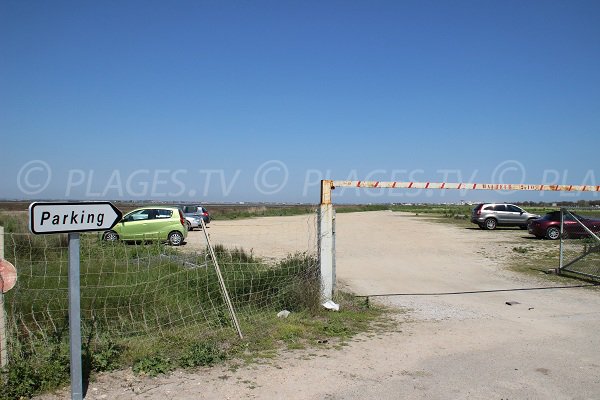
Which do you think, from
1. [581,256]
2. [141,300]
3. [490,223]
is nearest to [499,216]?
[490,223]

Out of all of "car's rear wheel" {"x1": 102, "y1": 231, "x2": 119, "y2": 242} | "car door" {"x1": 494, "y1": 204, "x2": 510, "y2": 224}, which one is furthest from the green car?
"car door" {"x1": 494, "y1": 204, "x2": 510, "y2": 224}

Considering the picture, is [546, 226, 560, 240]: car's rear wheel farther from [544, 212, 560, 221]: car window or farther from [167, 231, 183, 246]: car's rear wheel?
[167, 231, 183, 246]: car's rear wheel

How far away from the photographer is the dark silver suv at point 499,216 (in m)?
33.0

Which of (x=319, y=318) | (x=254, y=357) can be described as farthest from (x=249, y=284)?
(x=254, y=357)

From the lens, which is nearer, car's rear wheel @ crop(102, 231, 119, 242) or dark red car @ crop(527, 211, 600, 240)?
car's rear wheel @ crop(102, 231, 119, 242)

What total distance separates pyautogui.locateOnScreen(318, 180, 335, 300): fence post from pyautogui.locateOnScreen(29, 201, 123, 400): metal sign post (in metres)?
4.72

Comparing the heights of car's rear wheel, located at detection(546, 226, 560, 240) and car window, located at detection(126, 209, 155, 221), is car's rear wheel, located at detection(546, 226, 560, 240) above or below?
below

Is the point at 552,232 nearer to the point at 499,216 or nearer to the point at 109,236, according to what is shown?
the point at 499,216

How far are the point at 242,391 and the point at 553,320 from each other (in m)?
5.83

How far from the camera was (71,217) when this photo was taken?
4156mm

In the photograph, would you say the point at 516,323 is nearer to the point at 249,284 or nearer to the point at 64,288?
the point at 249,284

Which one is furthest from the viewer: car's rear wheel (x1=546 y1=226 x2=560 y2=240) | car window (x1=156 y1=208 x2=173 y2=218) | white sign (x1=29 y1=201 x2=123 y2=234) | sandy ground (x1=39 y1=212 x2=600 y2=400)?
car's rear wheel (x1=546 y1=226 x2=560 y2=240)

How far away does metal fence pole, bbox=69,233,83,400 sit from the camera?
13.8 feet

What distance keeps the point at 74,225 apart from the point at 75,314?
79cm
